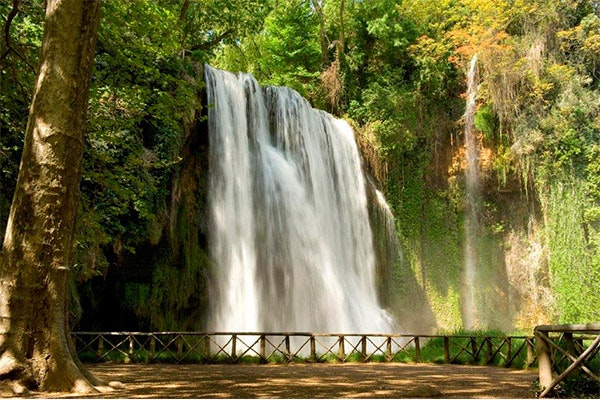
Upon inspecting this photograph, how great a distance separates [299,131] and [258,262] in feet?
18.4

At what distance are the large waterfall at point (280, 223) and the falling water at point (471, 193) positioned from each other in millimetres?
5206

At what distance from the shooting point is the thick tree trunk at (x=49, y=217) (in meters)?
5.43

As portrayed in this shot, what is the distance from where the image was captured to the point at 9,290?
5512 millimetres

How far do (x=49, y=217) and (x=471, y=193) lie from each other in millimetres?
21196

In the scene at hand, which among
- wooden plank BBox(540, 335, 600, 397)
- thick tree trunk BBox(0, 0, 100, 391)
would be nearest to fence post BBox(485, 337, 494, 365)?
wooden plank BBox(540, 335, 600, 397)

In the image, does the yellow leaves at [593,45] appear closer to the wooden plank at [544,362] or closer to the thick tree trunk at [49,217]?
the wooden plank at [544,362]

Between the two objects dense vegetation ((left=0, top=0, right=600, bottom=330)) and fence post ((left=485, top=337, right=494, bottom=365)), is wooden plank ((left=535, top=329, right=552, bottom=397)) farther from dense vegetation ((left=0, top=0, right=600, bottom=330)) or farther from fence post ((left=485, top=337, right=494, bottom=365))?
dense vegetation ((left=0, top=0, right=600, bottom=330))

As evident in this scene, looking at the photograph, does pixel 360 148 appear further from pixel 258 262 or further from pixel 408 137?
pixel 258 262

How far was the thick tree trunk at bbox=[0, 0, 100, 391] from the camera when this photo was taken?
5.43 meters

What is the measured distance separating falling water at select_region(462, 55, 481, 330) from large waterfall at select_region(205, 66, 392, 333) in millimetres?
5206

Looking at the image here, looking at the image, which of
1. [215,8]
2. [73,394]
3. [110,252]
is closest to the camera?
[73,394]

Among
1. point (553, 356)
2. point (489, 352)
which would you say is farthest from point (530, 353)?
point (553, 356)

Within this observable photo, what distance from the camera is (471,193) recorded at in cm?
2430

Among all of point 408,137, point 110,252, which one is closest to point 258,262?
point 110,252
